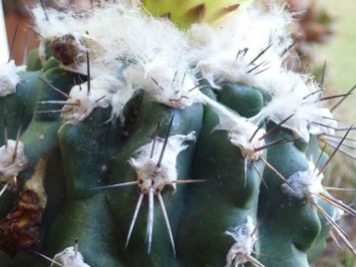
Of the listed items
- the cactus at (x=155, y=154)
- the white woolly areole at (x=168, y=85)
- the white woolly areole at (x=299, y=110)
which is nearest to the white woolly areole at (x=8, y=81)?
the cactus at (x=155, y=154)

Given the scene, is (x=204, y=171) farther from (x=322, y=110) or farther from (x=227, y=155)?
(x=322, y=110)

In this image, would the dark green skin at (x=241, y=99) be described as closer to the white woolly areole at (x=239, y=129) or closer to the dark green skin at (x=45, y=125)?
the white woolly areole at (x=239, y=129)

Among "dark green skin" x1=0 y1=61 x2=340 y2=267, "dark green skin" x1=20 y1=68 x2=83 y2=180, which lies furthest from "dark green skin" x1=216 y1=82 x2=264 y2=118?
"dark green skin" x1=20 y1=68 x2=83 y2=180

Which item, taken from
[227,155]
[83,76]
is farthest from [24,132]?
[227,155]

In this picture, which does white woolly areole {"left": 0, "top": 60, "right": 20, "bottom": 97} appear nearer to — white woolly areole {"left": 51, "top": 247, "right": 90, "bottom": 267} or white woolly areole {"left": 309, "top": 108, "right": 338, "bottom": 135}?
white woolly areole {"left": 51, "top": 247, "right": 90, "bottom": 267}

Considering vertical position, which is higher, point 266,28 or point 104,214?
point 266,28

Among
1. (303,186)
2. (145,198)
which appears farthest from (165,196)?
(303,186)

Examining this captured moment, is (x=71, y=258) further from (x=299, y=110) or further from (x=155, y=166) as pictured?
(x=299, y=110)
